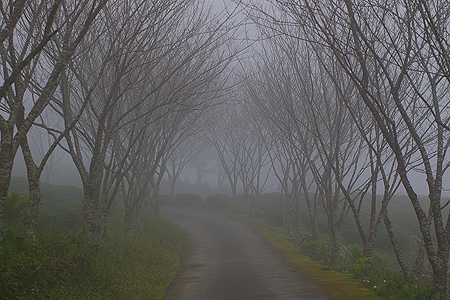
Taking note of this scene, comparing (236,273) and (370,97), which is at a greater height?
(370,97)

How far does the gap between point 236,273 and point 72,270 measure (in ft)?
12.0

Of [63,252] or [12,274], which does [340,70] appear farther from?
[12,274]

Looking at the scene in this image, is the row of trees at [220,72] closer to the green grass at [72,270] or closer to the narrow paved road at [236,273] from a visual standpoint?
the green grass at [72,270]

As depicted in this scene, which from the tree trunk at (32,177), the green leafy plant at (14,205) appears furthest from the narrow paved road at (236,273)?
the green leafy plant at (14,205)

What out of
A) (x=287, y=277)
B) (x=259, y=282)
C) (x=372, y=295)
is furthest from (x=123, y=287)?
(x=372, y=295)

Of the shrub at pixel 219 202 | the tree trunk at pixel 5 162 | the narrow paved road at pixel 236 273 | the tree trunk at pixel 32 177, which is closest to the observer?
the tree trunk at pixel 5 162

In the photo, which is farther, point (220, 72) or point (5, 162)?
point (220, 72)

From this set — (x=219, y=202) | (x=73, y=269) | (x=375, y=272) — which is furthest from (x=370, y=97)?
(x=219, y=202)

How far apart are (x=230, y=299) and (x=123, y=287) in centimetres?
170

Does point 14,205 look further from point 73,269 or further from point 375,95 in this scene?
Result: point 375,95

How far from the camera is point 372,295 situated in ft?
17.2

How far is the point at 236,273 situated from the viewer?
7574 millimetres

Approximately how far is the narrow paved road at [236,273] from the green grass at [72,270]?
625 millimetres

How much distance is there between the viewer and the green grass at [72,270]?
4074mm
